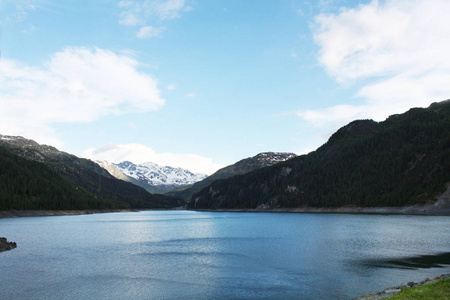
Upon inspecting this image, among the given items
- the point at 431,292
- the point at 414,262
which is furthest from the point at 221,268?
the point at 431,292

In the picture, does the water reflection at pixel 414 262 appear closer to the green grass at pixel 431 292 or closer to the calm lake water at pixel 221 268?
the calm lake water at pixel 221 268

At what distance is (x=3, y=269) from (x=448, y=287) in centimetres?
5490

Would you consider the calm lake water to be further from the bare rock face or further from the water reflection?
the bare rock face

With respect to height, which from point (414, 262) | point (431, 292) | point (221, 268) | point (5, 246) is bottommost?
point (221, 268)

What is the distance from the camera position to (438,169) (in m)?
195

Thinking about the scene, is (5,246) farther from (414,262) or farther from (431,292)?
(414,262)

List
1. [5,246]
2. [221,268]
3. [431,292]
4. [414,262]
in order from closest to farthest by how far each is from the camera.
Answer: [431,292], [414,262], [221,268], [5,246]

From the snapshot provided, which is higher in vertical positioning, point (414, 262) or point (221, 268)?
point (414, 262)

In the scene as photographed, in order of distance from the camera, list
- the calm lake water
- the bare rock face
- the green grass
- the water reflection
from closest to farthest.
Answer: the green grass
the calm lake water
the water reflection
the bare rock face

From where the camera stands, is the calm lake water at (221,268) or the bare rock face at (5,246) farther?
the bare rock face at (5,246)

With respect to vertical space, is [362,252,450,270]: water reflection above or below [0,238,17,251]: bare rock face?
below

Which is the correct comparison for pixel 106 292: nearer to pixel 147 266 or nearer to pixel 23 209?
pixel 147 266

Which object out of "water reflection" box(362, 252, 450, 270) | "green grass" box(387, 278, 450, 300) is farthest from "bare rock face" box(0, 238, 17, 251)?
"green grass" box(387, 278, 450, 300)

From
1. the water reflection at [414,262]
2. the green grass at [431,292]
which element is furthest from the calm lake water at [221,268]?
the green grass at [431,292]
